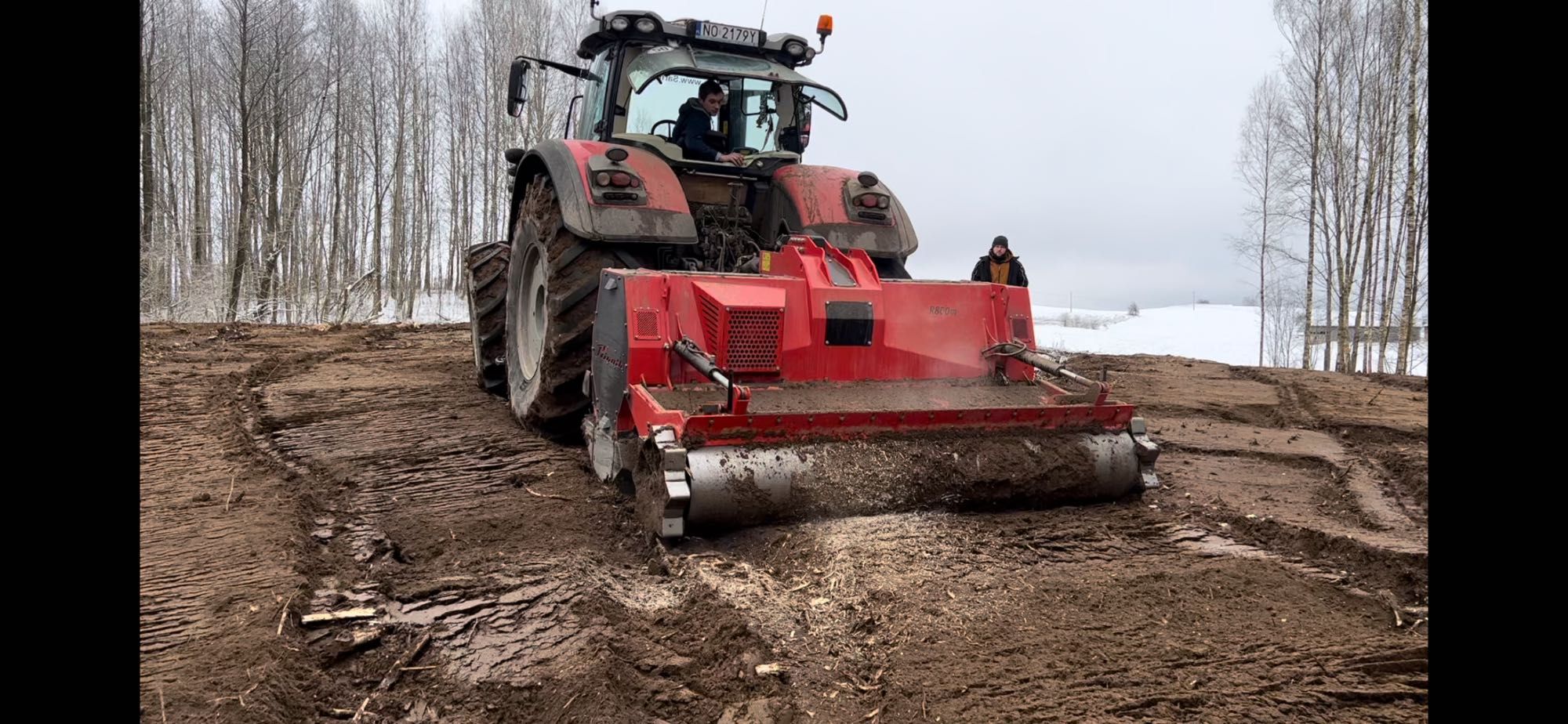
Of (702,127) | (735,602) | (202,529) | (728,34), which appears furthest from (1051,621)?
(728,34)

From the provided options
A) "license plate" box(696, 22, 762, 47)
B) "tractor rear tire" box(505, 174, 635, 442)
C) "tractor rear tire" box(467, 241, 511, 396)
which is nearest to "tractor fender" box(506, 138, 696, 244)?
"tractor rear tire" box(505, 174, 635, 442)

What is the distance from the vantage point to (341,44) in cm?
2642

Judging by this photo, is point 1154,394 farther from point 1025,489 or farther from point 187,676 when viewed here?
point 187,676

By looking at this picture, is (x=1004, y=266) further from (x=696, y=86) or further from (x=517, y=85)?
(x=517, y=85)

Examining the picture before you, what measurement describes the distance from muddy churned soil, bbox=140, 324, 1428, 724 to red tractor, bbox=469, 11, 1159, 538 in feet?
0.64

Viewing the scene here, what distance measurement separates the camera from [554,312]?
4.85m

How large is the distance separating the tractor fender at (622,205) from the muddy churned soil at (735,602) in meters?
1.22

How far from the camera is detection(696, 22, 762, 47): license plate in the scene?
585 centimetres

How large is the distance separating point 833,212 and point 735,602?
2.88 m

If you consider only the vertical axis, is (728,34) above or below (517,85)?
above

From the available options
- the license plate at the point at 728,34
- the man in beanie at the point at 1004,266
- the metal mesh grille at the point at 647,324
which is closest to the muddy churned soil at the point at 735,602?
the metal mesh grille at the point at 647,324

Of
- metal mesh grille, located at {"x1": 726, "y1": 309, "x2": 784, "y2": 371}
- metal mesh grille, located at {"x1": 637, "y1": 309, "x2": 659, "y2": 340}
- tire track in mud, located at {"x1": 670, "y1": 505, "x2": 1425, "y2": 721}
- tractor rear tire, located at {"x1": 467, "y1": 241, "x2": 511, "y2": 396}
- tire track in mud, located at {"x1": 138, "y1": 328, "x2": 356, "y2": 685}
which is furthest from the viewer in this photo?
tractor rear tire, located at {"x1": 467, "y1": 241, "x2": 511, "y2": 396}

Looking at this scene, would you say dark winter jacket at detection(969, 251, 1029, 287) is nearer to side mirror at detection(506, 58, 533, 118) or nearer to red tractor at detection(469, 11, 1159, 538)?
red tractor at detection(469, 11, 1159, 538)

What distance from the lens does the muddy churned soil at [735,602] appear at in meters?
2.53
